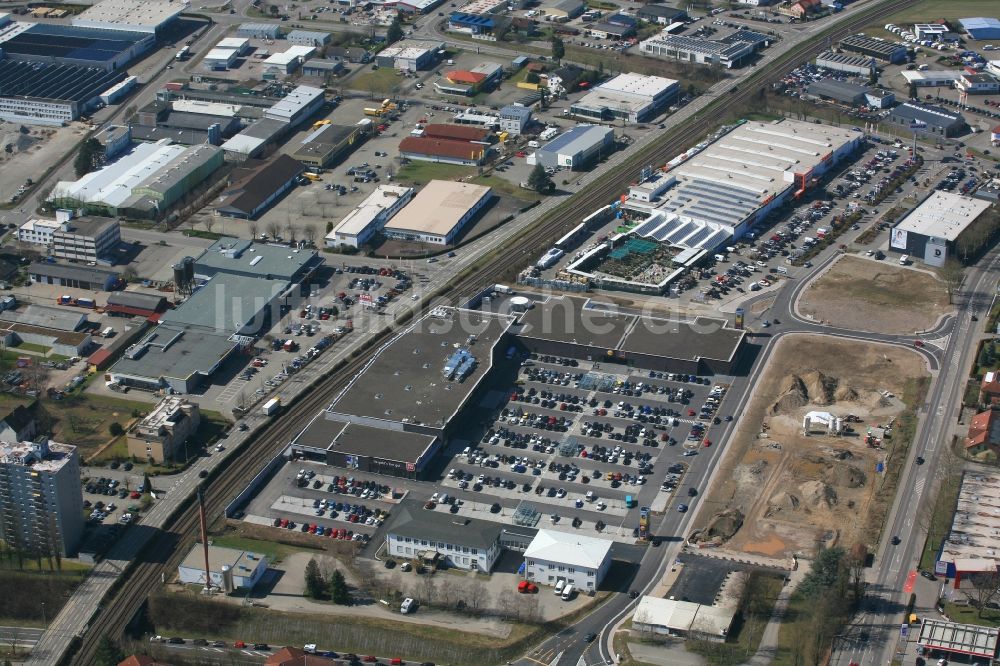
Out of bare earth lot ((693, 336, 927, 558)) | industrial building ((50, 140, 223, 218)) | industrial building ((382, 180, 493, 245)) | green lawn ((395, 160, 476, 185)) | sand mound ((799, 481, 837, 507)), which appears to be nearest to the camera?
bare earth lot ((693, 336, 927, 558))

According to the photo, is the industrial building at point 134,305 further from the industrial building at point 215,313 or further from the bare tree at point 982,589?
the bare tree at point 982,589

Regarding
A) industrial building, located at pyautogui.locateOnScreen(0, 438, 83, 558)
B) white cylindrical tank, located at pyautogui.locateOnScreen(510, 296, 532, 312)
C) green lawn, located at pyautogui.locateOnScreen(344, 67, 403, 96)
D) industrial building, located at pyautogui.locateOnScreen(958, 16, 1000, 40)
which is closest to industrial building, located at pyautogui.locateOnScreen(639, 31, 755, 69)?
industrial building, located at pyautogui.locateOnScreen(958, 16, 1000, 40)

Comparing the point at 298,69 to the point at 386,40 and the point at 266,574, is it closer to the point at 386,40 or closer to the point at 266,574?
the point at 386,40

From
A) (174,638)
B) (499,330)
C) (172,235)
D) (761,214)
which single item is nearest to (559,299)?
(499,330)

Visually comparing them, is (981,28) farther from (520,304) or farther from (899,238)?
(520,304)

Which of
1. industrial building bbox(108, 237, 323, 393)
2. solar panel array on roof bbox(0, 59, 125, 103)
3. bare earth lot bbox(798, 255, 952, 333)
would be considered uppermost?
solar panel array on roof bbox(0, 59, 125, 103)

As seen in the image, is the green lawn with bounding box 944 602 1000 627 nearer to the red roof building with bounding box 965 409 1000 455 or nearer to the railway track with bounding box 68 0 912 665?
the red roof building with bounding box 965 409 1000 455

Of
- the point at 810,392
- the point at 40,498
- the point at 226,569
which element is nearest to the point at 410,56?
the point at 810,392
